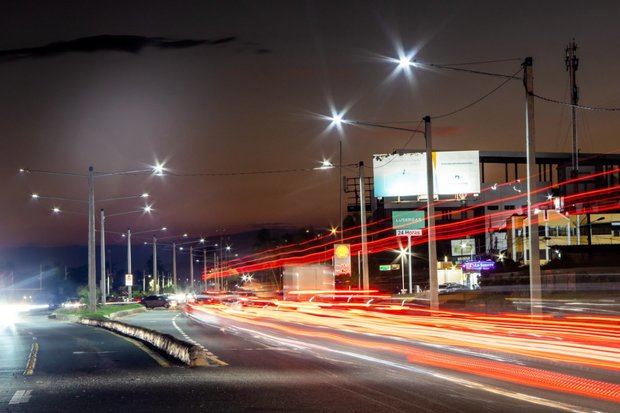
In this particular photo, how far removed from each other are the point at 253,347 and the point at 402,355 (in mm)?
5727

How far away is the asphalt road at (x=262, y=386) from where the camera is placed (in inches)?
495

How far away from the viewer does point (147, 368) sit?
19.1 meters

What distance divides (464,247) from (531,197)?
267 ft

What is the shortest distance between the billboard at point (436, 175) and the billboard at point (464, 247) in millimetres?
25221

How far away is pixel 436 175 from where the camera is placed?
273ft

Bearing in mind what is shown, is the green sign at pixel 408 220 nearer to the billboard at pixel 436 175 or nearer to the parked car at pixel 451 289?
the billboard at pixel 436 175

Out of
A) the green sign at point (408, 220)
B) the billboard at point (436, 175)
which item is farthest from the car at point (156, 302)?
the green sign at point (408, 220)

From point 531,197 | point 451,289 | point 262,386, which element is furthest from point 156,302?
point 262,386

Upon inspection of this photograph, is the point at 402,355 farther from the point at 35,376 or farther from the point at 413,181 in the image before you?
the point at 413,181

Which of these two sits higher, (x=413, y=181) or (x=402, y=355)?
(x=413, y=181)

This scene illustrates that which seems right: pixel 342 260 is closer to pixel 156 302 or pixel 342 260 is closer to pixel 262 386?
pixel 156 302

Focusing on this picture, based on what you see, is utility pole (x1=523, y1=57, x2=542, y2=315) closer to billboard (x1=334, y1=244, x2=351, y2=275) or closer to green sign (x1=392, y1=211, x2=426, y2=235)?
billboard (x1=334, y1=244, x2=351, y2=275)

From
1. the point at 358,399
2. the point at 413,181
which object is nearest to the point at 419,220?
the point at 413,181

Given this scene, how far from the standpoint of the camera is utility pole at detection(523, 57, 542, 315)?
27266mm
